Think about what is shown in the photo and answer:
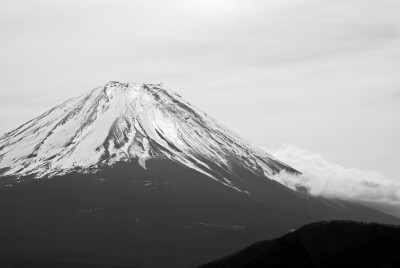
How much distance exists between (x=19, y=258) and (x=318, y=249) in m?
99.6

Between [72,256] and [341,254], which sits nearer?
[341,254]

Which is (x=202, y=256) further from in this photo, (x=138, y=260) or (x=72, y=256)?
(x=72, y=256)

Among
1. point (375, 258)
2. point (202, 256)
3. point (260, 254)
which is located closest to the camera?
point (375, 258)

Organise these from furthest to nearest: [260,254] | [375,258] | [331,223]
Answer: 1. [331,223]
2. [260,254]
3. [375,258]

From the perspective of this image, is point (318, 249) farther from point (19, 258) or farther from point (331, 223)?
point (19, 258)

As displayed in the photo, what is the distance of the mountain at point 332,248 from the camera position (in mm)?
98062

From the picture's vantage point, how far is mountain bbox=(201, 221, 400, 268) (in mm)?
98062

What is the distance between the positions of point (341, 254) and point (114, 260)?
96.6 metres

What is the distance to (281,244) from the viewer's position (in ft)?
341

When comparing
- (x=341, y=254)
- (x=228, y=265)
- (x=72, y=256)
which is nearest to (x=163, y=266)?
(x=72, y=256)

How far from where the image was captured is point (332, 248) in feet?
342

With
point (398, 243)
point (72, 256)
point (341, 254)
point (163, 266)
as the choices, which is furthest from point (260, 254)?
point (72, 256)

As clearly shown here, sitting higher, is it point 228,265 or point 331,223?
point 331,223

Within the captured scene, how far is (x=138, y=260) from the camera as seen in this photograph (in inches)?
7579
